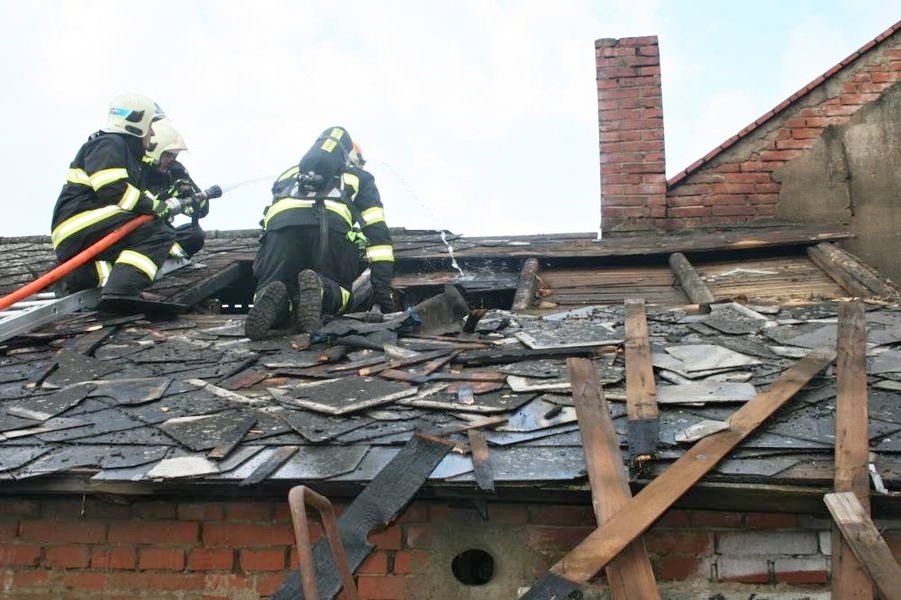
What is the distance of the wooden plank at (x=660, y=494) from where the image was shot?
11.5 feet

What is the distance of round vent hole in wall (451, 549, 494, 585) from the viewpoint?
439cm

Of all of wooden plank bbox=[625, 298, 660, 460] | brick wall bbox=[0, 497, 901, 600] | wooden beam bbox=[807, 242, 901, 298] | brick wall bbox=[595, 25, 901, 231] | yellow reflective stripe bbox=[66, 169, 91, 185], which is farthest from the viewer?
brick wall bbox=[595, 25, 901, 231]

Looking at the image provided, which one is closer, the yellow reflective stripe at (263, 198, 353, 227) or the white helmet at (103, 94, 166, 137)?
the yellow reflective stripe at (263, 198, 353, 227)

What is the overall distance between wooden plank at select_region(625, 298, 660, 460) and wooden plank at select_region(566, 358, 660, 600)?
10 centimetres

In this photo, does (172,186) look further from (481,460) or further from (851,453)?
(851,453)

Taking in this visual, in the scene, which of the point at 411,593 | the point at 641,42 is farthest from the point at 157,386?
the point at 641,42

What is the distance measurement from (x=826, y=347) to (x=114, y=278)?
519 centimetres

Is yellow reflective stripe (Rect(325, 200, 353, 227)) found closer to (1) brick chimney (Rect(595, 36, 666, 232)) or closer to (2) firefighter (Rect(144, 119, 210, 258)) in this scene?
(2) firefighter (Rect(144, 119, 210, 258))

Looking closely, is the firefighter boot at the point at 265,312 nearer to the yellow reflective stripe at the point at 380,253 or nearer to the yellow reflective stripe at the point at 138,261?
the yellow reflective stripe at the point at 380,253

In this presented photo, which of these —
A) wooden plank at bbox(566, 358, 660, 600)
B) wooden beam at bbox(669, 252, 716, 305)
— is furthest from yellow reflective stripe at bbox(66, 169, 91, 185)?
wooden beam at bbox(669, 252, 716, 305)

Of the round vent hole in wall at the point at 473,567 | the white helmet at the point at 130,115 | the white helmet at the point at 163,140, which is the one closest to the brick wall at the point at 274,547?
the round vent hole in wall at the point at 473,567

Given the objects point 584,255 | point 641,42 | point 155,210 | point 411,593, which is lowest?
point 411,593

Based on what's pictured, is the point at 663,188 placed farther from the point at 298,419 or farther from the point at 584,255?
the point at 298,419

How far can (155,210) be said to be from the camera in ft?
24.5
